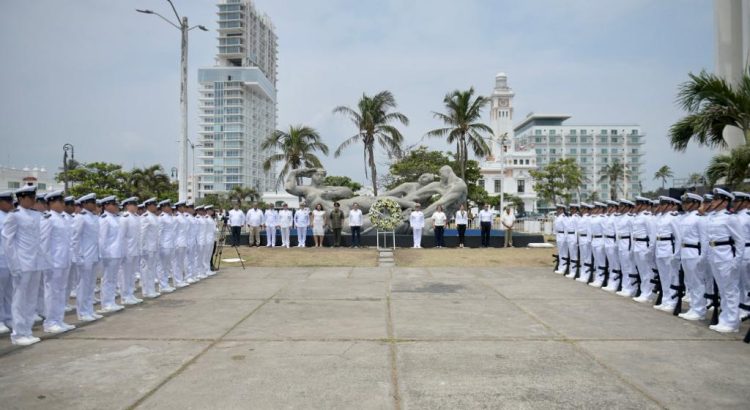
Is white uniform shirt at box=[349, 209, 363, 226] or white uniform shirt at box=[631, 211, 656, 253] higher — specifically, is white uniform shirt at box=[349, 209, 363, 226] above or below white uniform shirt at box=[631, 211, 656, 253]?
above

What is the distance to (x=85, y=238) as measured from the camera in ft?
27.7

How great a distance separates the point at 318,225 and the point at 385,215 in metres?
2.97

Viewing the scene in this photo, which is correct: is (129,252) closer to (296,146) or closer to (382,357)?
(382,357)

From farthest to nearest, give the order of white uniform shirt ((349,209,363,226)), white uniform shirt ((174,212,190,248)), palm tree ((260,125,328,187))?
1. palm tree ((260,125,328,187))
2. white uniform shirt ((349,209,363,226))
3. white uniform shirt ((174,212,190,248))

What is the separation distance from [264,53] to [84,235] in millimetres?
161660

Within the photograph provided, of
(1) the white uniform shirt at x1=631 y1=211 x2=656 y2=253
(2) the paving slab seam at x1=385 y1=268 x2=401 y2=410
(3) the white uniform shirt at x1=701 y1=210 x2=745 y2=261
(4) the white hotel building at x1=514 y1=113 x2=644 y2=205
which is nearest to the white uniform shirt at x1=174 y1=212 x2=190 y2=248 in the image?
(2) the paving slab seam at x1=385 y1=268 x2=401 y2=410

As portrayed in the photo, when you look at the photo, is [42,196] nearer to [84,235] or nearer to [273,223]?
[84,235]

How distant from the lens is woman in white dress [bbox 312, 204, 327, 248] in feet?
70.4

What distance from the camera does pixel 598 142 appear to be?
132500 mm

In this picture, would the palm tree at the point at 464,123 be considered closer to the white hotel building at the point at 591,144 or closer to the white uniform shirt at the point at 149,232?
the white uniform shirt at the point at 149,232

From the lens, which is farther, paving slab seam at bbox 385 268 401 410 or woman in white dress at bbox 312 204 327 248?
woman in white dress at bbox 312 204 327 248

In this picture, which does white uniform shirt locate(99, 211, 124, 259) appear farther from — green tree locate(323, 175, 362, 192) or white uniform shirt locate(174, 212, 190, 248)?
green tree locate(323, 175, 362, 192)

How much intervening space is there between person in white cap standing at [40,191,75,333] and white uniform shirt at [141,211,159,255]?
101 inches

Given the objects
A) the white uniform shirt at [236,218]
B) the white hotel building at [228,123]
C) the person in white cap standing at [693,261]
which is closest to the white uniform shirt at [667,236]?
the person in white cap standing at [693,261]
